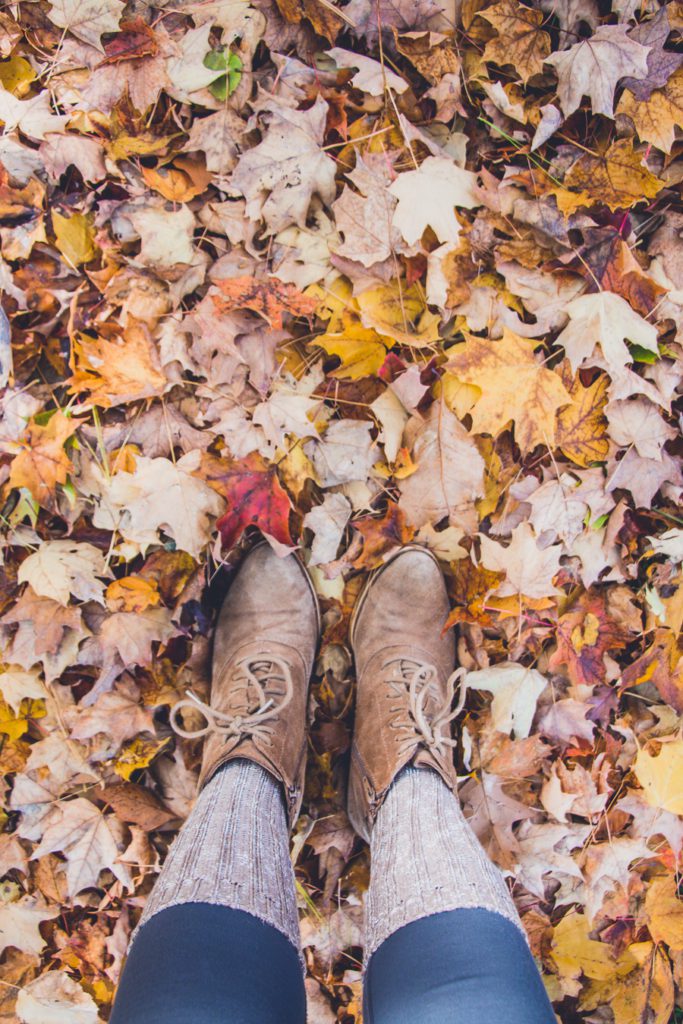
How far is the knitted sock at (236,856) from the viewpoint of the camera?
36.7 inches

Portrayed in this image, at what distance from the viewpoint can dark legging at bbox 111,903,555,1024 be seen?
0.80 metres

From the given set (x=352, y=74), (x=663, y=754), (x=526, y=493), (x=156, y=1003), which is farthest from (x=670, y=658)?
(x=352, y=74)

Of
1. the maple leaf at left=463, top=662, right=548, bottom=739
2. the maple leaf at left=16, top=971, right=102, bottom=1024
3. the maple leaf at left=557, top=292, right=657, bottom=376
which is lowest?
the maple leaf at left=16, top=971, right=102, bottom=1024

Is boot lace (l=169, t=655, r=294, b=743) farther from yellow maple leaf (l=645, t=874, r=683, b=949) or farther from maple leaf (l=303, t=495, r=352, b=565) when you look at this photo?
yellow maple leaf (l=645, t=874, r=683, b=949)

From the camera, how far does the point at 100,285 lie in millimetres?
1372

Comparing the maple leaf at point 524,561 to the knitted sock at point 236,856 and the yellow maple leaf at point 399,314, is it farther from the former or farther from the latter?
the knitted sock at point 236,856

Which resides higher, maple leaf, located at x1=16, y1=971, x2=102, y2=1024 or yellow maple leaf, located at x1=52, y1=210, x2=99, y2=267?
yellow maple leaf, located at x1=52, y1=210, x2=99, y2=267

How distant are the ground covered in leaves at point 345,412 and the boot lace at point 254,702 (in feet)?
0.51

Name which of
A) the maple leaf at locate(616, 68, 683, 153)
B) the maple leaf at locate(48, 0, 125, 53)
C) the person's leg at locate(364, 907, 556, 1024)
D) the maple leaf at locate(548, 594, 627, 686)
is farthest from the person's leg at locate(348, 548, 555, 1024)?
the maple leaf at locate(48, 0, 125, 53)

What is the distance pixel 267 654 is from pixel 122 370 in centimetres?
72

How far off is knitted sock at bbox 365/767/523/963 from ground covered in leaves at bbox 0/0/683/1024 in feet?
0.94

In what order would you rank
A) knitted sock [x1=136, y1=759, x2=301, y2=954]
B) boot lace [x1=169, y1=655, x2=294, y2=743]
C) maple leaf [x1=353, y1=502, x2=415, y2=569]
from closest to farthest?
1. knitted sock [x1=136, y1=759, x2=301, y2=954]
2. boot lace [x1=169, y1=655, x2=294, y2=743]
3. maple leaf [x1=353, y1=502, x2=415, y2=569]

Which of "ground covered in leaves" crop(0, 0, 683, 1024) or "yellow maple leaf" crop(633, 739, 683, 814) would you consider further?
"yellow maple leaf" crop(633, 739, 683, 814)

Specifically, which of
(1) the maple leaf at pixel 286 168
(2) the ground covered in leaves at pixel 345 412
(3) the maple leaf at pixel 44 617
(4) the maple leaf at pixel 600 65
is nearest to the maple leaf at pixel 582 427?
(2) the ground covered in leaves at pixel 345 412
